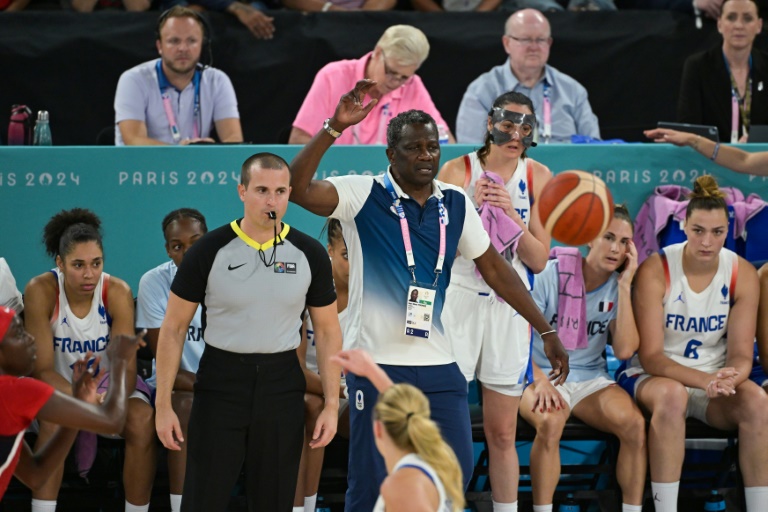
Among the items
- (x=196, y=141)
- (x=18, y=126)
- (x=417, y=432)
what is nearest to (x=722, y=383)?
(x=417, y=432)

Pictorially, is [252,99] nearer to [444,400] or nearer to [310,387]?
[310,387]

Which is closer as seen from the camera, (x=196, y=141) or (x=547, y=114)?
(x=196, y=141)

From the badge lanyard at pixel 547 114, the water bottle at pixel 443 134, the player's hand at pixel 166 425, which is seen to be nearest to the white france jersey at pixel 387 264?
the player's hand at pixel 166 425

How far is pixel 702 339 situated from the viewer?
628 centimetres

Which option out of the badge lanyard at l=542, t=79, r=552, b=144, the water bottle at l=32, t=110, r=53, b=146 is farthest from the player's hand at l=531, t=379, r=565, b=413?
the water bottle at l=32, t=110, r=53, b=146

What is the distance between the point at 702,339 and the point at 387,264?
2332mm

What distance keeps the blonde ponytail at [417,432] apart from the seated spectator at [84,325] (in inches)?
94.5

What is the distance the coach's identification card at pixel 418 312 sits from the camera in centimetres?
470

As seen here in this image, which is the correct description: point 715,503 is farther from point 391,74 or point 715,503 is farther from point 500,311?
point 391,74

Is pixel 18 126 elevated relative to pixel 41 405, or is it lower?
elevated

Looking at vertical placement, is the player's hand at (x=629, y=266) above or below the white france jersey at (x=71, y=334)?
above

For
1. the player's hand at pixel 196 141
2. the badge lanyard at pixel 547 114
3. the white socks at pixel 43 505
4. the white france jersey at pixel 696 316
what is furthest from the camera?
the badge lanyard at pixel 547 114

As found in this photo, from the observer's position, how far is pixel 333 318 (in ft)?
16.4

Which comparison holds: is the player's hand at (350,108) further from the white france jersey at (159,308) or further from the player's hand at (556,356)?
the white france jersey at (159,308)
